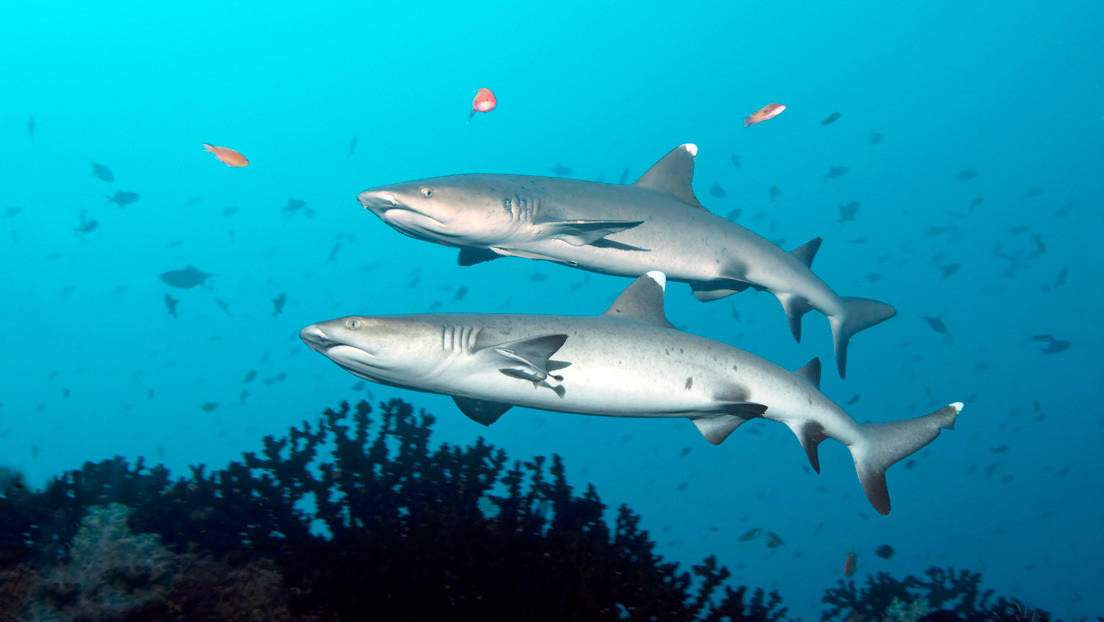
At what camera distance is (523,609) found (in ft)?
15.9

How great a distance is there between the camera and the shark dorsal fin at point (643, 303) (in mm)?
4777

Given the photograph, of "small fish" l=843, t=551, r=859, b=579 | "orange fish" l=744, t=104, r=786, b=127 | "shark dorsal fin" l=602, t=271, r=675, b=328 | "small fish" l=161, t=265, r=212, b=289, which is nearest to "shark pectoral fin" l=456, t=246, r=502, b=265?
"shark dorsal fin" l=602, t=271, r=675, b=328

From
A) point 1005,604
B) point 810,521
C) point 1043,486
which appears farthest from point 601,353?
point 1043,486

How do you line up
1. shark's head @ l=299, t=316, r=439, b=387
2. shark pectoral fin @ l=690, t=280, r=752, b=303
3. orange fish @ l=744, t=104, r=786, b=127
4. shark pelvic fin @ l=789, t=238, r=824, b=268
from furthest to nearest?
1. orange fish @ l=744, t=104, r=786, b=127
2. shark pelvic fin @ l=789, t=238, r=824, b=268
3. shark pectoral fin @ l=690, t=280, r=752, b=303
4. shark's head @ l=299, t=316, r=439, b=387

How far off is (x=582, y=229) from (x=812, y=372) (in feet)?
9.00

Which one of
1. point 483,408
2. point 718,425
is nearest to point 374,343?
point 483,408

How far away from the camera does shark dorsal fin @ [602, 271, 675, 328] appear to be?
4.78 meters

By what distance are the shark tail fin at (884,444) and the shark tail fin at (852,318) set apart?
217 centimetres

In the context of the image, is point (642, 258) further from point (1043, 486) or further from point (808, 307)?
point (1043, 486)

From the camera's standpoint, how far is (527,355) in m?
3.35

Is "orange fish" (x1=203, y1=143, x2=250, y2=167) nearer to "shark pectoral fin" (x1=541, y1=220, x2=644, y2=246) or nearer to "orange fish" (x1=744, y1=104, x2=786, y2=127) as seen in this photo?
"shark pectoral fin" (x1=541, y1=220, x2=644, y2=246)

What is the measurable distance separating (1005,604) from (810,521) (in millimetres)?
69333

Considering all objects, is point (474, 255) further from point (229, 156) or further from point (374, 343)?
point (229, 156)

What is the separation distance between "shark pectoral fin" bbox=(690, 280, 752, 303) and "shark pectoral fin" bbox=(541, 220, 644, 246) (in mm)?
1735
